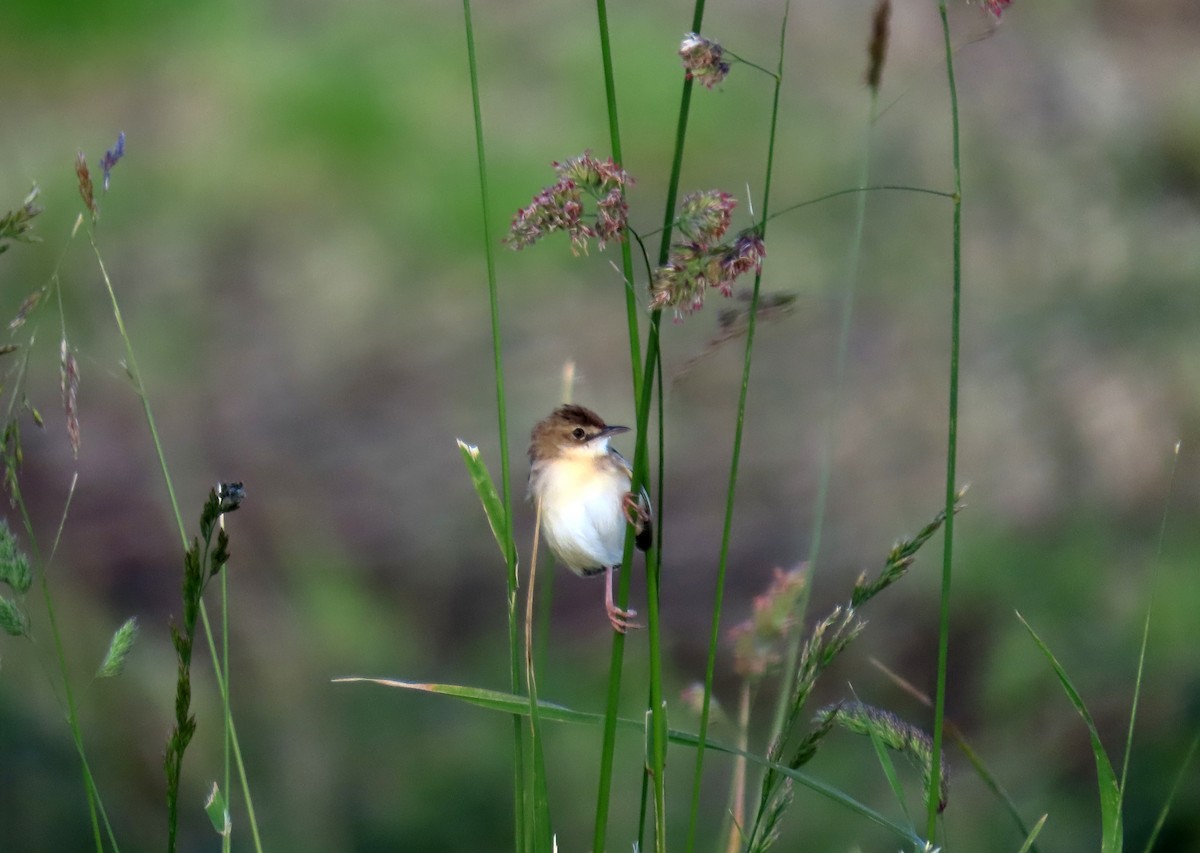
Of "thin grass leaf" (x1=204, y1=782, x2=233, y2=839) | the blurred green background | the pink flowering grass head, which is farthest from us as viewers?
the blurred green background

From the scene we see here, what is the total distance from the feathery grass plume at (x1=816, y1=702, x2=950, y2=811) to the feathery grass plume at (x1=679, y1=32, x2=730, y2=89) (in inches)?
29.2

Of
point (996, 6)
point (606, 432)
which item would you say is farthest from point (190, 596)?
point (606, 432)

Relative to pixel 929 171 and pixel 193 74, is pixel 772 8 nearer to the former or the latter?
pixel 929 171

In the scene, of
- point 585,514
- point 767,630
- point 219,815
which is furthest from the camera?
point 585,514

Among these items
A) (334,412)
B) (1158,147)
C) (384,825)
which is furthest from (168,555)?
(1158,147)

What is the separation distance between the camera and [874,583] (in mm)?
1552

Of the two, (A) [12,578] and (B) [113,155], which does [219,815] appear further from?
(B) [113,155]

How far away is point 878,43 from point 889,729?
920 millimetres

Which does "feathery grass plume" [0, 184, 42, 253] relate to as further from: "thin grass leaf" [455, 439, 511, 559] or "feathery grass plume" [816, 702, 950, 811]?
"feathery grass plume" [816, 702, 950, 811]

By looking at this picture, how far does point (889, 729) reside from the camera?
162 cm

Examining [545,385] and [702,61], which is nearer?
[702,61]

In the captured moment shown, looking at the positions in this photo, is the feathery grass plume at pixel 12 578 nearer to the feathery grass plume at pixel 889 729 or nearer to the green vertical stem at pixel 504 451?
the green vertical stem at pixel 504 451

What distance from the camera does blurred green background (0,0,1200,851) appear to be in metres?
4.14

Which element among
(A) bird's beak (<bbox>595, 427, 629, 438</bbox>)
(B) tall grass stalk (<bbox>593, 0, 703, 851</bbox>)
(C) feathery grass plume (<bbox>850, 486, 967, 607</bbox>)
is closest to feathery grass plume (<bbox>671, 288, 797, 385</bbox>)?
(B) tall grass stalk (<bbox>593, 0, 703, 851</bbox>)
